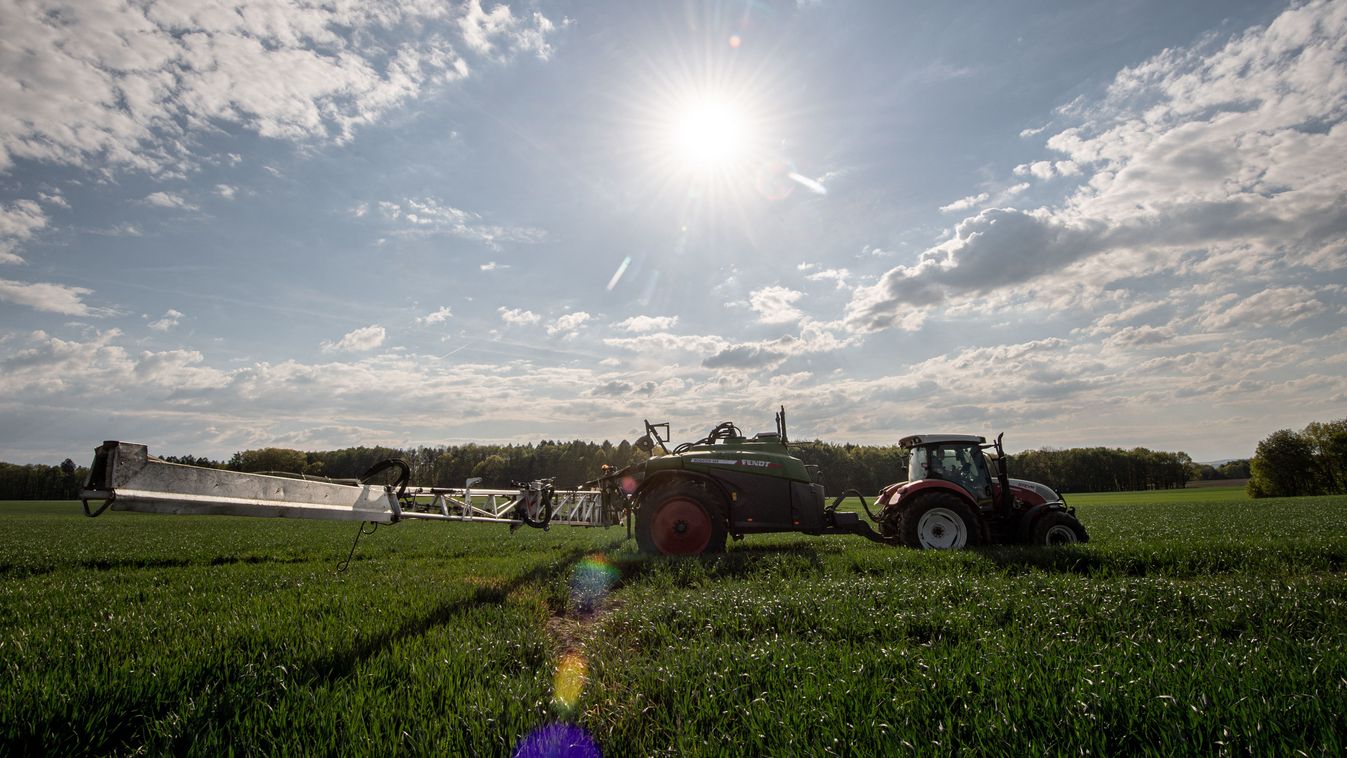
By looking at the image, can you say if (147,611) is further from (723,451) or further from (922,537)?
(922,537)

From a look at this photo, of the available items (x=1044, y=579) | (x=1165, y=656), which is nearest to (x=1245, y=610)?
(x=1044, y=579)

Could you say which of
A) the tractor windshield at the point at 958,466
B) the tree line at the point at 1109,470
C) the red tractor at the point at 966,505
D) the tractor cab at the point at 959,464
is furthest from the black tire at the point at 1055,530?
the tree line at the point at 1109,470

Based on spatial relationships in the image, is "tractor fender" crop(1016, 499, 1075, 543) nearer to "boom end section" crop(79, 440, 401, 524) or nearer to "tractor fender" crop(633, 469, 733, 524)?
"tractor fender" crop(633, 469, 733, 524)

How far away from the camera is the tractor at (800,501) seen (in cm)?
1062

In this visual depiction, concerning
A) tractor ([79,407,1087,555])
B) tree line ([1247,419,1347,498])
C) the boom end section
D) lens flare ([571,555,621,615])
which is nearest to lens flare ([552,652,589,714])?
lens flare ([571,555,621,615])

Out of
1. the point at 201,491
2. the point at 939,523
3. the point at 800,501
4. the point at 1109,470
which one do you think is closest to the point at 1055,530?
the point at 939,523

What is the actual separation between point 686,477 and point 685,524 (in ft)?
2.78

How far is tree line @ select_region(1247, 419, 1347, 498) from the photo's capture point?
6438 centimetres

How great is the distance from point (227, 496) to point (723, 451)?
25.3 feet

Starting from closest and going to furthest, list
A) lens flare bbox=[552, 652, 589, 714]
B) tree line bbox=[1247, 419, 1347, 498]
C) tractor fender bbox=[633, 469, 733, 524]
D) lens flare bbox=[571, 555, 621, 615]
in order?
lens flare bbox=[552, 652, 589, 714], lens flare bbox=[571, 555, 621, 615], tractor fender bbox=[633, 469, 733, 524], tree line bbox=[1247, 419, 1347, 498]

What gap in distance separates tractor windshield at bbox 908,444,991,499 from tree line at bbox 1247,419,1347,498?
80.2m

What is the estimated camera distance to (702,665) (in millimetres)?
4191

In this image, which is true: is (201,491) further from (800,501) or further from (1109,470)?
(1109,470)

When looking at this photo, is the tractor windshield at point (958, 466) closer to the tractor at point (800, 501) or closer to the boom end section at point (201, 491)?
the tractor at point (800, 501)
